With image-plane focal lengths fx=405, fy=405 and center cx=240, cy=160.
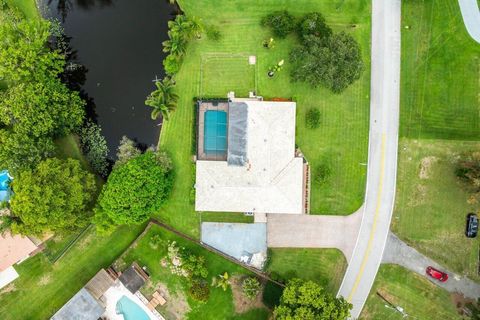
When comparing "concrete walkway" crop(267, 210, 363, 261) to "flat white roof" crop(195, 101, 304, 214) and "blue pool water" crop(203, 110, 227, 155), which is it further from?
"blue pool water" crop(203, 110, 227, 155)

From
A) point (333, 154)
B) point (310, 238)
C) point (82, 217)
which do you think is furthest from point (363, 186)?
point (82, 217)

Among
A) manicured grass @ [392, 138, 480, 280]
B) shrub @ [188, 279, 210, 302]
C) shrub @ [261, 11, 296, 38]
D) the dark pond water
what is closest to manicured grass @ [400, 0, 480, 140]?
manicured grass @ [392, 138, 480, 280]

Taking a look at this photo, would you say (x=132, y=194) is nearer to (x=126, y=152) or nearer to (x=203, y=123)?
(x=126, y=152)

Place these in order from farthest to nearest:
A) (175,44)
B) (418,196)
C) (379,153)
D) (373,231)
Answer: (379,153), (418,196), (373,231), (175,44)

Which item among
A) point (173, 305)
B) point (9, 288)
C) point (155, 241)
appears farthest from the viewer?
point (173, 305)

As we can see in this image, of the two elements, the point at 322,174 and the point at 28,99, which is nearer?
the point at 28,99

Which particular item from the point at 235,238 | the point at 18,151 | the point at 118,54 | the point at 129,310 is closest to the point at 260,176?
the point at 235,238

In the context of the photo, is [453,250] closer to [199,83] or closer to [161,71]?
[199,83]
